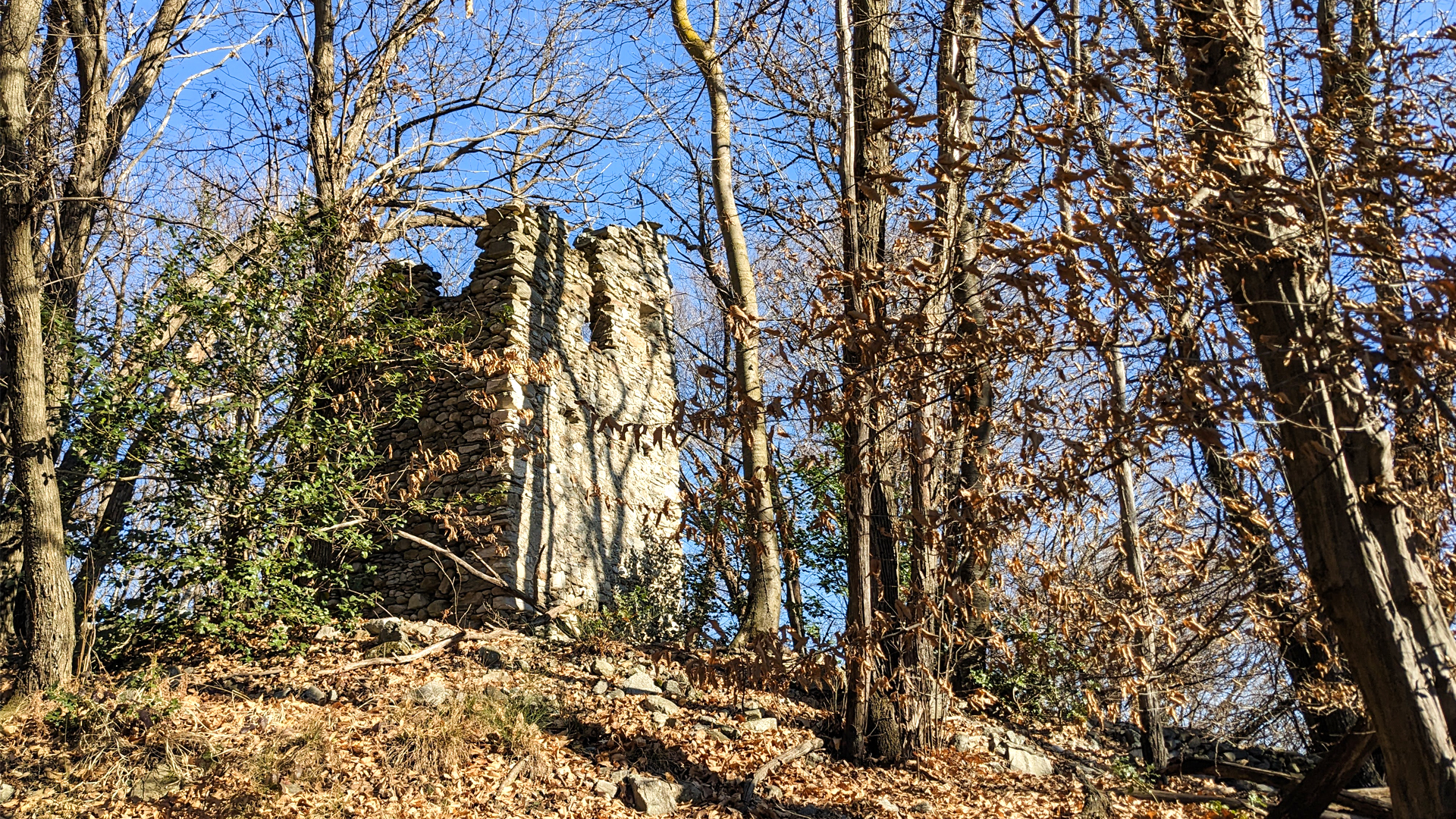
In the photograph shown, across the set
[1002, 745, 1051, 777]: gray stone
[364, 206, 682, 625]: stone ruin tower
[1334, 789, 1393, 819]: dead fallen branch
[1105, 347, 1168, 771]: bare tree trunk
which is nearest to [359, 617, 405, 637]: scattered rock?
[364, 206, 682, 625]: stone ruin tower

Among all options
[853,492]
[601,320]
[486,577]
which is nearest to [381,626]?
[486,577]

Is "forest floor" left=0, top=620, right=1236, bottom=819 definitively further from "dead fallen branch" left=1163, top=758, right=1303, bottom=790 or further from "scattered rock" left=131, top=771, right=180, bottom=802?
"dead fallen branch" left=1163, top=758, right=1303, bottom=790

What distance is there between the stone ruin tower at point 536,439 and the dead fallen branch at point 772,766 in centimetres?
285

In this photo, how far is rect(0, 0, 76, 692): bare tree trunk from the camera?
6.36 meters

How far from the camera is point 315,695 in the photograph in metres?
6.53

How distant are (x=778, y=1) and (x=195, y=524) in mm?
6016

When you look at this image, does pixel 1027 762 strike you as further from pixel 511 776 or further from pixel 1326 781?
pixel 511 776

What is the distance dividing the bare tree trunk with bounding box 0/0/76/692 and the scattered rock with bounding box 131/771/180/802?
164 centimetres

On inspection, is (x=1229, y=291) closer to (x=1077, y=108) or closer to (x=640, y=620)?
(x=1077, y=108)

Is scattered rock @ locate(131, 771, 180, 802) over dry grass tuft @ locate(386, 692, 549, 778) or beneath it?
beneath

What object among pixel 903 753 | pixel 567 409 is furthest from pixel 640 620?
pixel 903 753

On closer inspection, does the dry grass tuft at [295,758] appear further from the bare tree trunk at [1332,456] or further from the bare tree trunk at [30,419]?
the bare tree trunk at [1332,456]

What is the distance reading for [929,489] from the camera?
633 centimetres

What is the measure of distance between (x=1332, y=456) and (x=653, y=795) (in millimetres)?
3893
